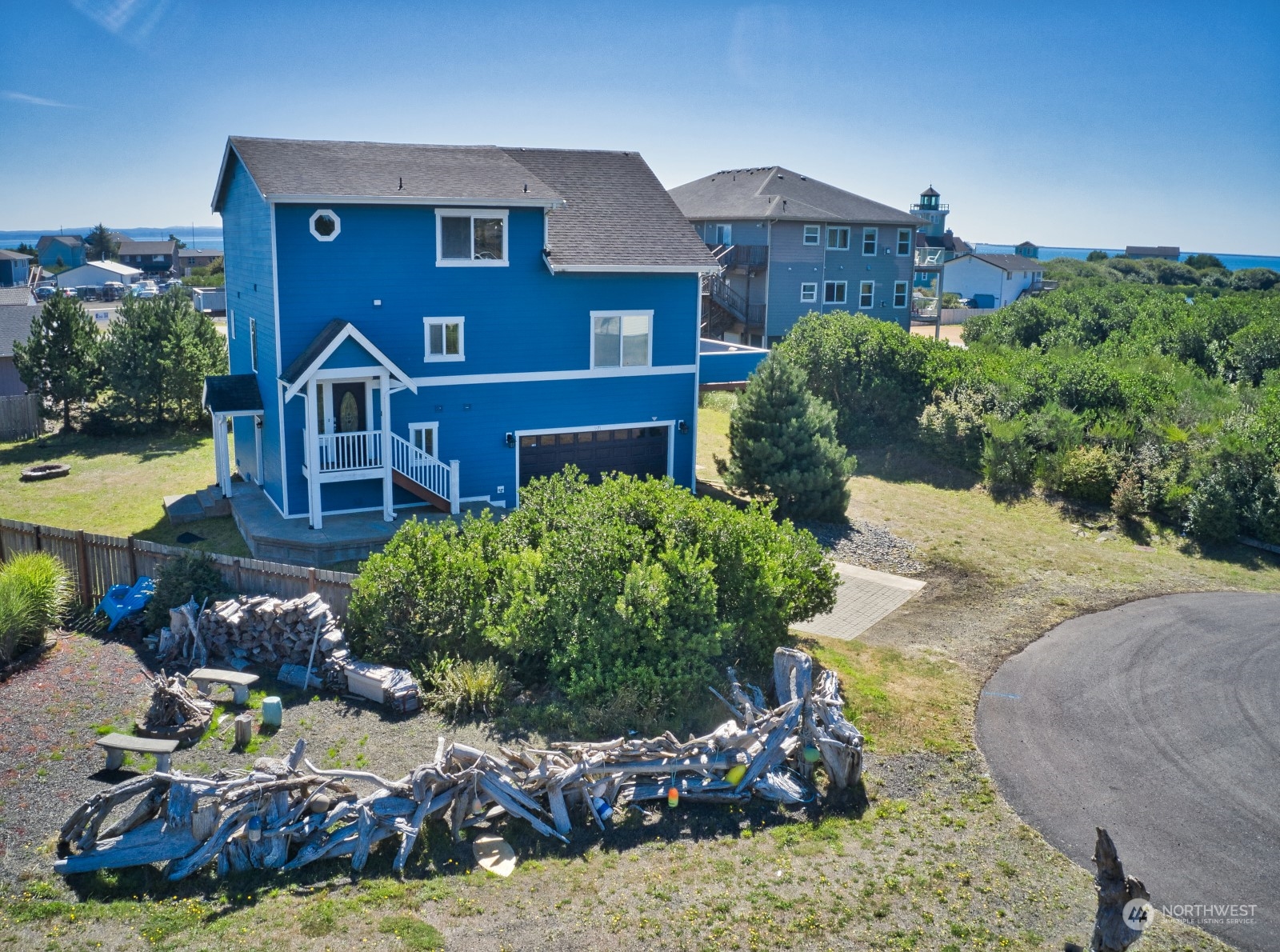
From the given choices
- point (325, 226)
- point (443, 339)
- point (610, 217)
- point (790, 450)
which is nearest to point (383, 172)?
point (325, 226)

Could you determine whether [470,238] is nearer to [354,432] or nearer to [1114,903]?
[354,432]

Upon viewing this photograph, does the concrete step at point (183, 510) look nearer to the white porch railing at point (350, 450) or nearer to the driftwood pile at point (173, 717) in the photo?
the white porch railing at point (350, 450)

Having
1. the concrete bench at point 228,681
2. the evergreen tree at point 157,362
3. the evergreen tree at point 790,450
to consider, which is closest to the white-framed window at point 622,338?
the evergreen tree at point 790,450

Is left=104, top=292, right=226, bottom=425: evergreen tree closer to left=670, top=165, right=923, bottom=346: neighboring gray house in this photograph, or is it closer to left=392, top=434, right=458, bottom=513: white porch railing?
left=392, top=434, right=458, bottom=513: white porch railing

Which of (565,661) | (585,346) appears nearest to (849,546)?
(585,346)

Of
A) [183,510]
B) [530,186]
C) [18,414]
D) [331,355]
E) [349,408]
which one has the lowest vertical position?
[183,510]

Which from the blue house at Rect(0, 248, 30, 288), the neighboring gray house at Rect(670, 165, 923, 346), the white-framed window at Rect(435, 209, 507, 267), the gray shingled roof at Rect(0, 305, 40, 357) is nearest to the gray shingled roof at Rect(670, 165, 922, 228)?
the neighboring gray house at Rect(670, 165, 923, 346)
